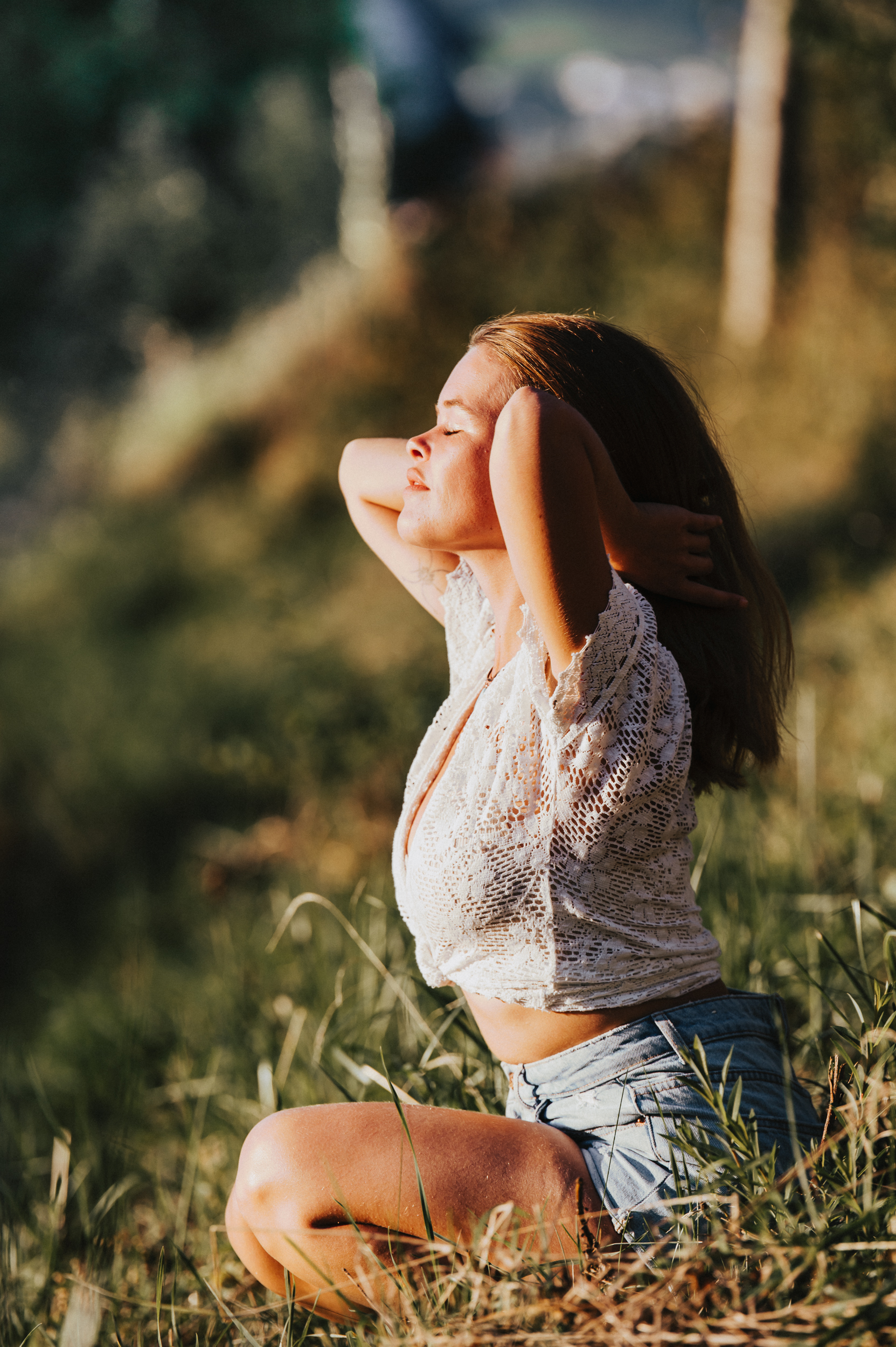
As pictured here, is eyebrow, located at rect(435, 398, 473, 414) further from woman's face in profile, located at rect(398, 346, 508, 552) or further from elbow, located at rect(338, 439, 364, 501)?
elbow, located at rect(338, 439, 364, 501)

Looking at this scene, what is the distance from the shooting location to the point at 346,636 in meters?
6.28

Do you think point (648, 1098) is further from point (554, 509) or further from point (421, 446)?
point (421, 446)

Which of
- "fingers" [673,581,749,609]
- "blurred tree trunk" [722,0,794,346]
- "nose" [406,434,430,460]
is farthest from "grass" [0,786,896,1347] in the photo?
"blurred tree trunk" [722,0,794,346]

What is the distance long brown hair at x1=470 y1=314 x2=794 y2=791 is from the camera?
152 centimetres

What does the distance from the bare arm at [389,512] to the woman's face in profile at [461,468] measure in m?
0.32

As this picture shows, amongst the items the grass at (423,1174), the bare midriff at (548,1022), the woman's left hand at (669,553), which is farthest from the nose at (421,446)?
the grass at (423,1174)

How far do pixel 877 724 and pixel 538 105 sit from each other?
1038cm

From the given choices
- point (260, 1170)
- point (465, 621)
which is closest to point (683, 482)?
point (465, 621)

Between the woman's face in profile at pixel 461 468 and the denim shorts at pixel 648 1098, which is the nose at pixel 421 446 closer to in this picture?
the woman's face in profile at pixel 461 468

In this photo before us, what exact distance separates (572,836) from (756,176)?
20.7ft

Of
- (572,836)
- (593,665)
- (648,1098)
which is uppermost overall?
(593,665)

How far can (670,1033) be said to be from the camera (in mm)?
1472

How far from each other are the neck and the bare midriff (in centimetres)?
49

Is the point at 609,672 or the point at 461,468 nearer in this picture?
the point at 609,672
